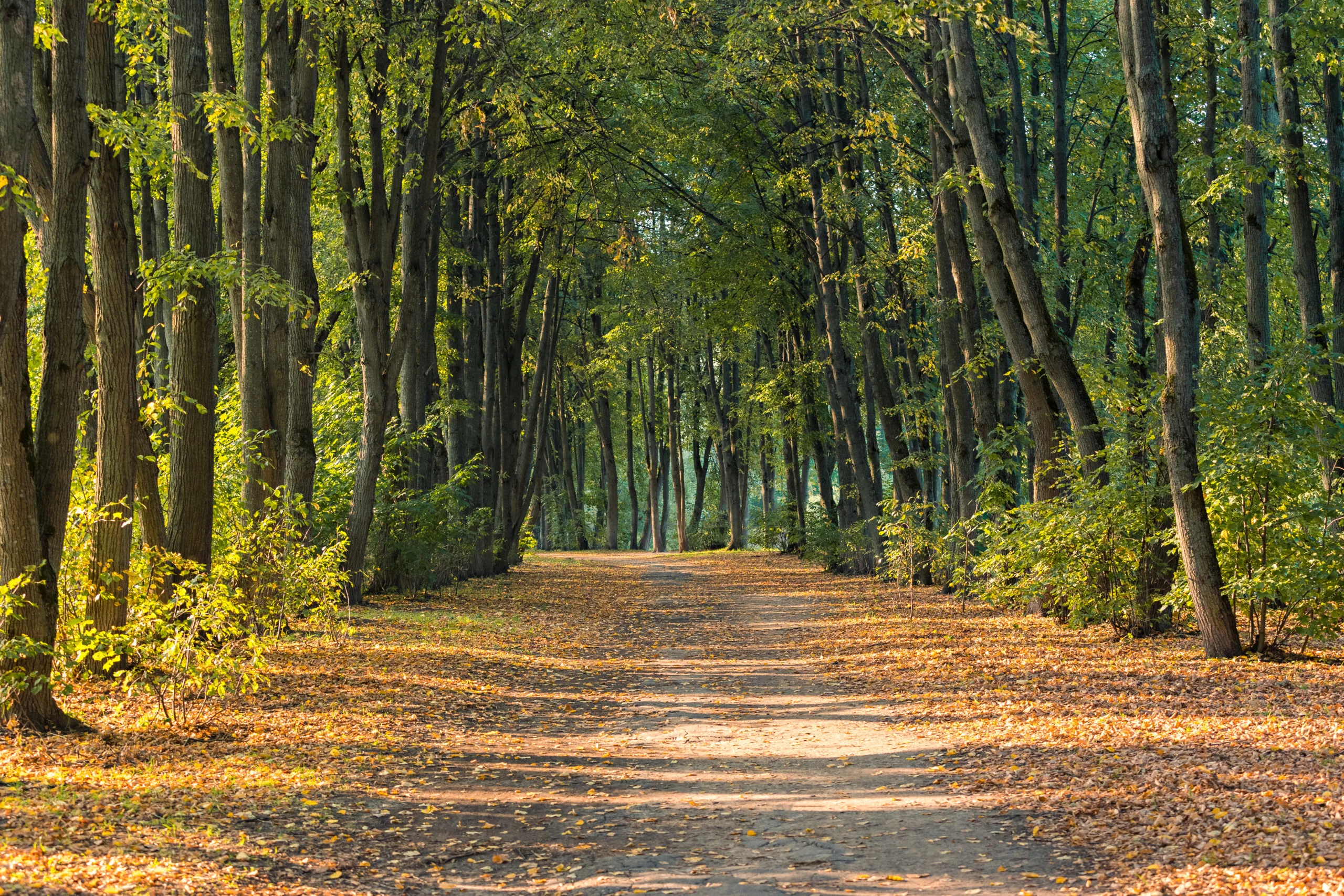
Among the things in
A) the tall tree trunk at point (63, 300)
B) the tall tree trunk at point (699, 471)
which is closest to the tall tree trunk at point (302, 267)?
the tall tree trunk at point (63, 300)

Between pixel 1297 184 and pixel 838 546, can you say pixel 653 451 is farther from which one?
pixel 1297 184

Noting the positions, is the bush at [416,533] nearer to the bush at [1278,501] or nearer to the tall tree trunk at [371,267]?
the tall tree trunk at [371,267]

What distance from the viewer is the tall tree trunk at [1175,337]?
9.86m

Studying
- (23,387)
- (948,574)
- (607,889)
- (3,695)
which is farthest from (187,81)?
(948,574)

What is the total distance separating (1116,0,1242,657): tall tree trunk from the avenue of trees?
0.04m

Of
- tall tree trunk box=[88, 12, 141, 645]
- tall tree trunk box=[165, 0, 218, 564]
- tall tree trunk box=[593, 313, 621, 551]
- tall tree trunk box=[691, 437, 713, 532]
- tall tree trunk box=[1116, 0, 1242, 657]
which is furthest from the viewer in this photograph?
tall tree trunk box=[691, 437, 713, 532]

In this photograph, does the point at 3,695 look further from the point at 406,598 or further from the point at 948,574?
the point at 948,574

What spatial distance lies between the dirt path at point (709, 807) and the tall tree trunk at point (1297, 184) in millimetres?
8783

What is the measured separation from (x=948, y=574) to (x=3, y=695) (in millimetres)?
15974

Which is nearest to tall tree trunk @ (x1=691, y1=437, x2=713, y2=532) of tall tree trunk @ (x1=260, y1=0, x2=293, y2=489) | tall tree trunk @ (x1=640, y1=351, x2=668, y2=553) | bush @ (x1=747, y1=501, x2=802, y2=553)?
tall tree trunk @ (x1=640, y1=351, x2=668, y2=553)

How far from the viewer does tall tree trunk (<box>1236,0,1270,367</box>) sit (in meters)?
13.4

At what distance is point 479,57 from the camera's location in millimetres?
15609

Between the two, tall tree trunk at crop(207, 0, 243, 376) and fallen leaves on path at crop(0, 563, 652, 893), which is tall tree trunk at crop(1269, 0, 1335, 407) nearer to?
fallen leaves on path at crop(0, 563, 652, 893)

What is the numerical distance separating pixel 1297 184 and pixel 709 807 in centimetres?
1213
